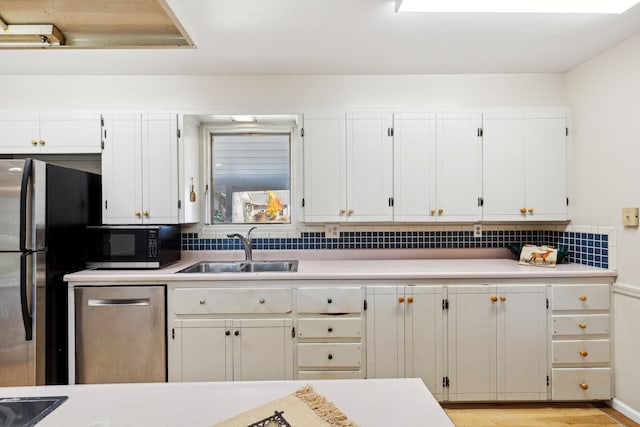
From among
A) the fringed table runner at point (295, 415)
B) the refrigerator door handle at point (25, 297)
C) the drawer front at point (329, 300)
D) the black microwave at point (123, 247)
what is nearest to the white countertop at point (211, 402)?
the fringed table runner at point (295, 415)

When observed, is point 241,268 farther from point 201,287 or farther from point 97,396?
point 97,396

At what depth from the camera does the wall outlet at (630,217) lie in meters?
2.19

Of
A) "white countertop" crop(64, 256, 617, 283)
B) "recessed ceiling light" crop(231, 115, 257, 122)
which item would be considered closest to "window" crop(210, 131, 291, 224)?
"recessed ceiling light" crop(231, 115, 257, 122)

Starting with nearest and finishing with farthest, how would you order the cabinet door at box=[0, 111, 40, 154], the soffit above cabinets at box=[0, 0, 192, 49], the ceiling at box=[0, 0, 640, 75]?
the soffit above cabinets at box=[0, 0, 192, 49]
the ceiling at box=[0, 0, 640, 75]
the cabinet door at box=[0, 111, 40, 154]

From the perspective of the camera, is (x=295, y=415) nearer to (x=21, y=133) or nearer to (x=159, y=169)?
(x=159, y=169)

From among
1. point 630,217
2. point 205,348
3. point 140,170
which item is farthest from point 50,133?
point 630,217

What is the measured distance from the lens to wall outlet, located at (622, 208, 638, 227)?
7.18 feet

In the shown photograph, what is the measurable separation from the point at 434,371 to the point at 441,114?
5.86 feet

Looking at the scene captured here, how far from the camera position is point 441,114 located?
2693mm

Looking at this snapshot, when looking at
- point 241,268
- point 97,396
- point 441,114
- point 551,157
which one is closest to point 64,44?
point 97,396

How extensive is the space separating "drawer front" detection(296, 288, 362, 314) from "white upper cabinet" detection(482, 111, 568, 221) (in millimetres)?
1196

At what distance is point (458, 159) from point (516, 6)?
1050 mm

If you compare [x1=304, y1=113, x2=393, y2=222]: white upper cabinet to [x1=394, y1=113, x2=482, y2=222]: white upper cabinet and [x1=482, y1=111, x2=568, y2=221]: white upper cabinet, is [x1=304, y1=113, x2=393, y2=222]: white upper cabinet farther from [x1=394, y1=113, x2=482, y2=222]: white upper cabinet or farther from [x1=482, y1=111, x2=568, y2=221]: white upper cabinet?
[x1=482, y1=111, x2=568, y2=221]: white upper cabinet

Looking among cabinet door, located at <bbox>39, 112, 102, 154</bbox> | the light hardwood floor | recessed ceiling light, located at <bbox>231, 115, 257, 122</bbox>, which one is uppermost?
recessed ceiling light, located at <bbox>231, 115, 257, 122</bbox>
